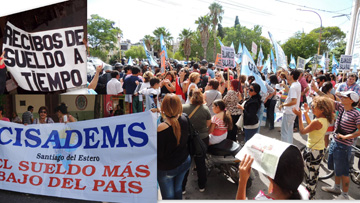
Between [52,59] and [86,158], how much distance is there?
1315 millimetres

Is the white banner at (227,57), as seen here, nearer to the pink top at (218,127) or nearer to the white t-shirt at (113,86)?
the white t-shirt at (113,86)

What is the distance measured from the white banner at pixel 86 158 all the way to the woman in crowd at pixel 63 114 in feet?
0.24

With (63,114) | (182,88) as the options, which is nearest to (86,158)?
(63,114)

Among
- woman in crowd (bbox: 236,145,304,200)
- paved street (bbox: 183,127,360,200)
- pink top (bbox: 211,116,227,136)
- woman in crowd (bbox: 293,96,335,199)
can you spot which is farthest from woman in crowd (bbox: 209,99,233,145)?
woman in crowd (bbox: 236,145,304,200)

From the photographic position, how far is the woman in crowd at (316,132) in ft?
10.5

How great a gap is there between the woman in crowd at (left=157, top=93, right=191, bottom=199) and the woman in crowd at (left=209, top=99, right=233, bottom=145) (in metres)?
1.10

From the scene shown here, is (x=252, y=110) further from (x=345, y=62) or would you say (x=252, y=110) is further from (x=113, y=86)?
(x=345, y=62)

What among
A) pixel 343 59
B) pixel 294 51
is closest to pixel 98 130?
pixel 343 59

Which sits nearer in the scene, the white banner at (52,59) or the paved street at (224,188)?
the white banner at (52,59)

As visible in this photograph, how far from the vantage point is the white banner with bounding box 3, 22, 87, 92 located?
9.76 feet

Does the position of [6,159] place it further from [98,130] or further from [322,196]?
[322,196]

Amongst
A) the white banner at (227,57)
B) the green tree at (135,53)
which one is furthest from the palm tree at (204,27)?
the white banner at (227,57)

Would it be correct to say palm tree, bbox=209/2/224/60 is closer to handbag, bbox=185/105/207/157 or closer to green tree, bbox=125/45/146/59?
green tree, bbox=125/45/146/59

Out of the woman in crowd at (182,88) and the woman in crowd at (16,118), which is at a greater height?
the woman in crowd at (182,88)
